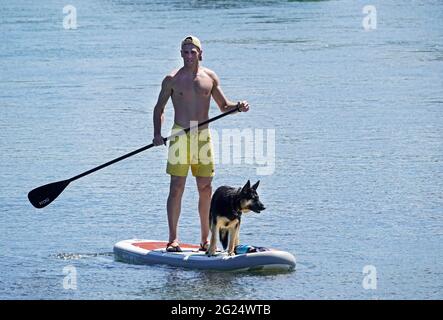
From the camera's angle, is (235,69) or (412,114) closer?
(412,114)

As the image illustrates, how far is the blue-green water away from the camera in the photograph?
1052cm

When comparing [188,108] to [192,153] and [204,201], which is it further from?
[204,201]

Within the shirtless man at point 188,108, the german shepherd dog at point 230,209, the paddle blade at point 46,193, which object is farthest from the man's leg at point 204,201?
the paddle blade at point 46,193

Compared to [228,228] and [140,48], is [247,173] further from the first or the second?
[140,48]

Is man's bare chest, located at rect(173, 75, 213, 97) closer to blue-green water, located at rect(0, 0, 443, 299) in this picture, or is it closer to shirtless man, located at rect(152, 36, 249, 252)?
shirtless man, located at rect(152, 36, 249, 252)

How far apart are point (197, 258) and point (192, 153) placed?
0.84 m

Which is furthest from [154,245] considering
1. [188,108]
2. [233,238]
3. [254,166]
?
[254,166]

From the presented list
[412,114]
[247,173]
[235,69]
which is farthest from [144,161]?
[235,69]

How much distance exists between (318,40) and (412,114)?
932 centimetres

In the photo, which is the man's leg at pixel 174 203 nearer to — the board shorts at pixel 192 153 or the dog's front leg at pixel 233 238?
the board shorts at pixel 192 153

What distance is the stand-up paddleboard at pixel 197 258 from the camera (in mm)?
10539

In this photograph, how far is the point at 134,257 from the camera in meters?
11.0

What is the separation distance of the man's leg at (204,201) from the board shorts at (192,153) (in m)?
0.06

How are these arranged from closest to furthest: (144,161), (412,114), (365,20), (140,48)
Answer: (144,161), (412,114), (140,48), (365,20)
